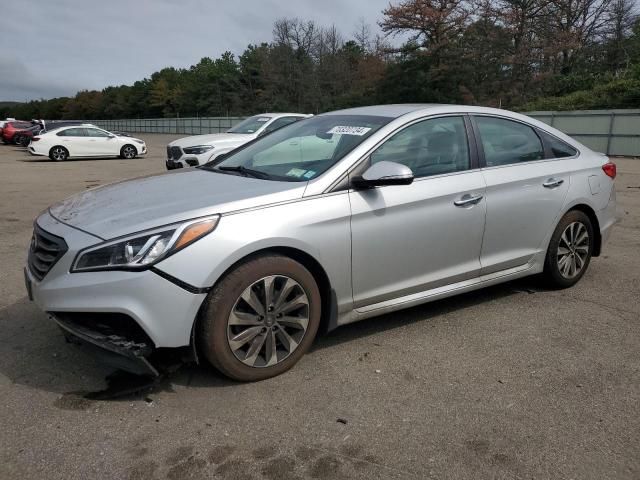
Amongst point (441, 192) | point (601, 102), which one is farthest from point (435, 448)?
point (601, 102)

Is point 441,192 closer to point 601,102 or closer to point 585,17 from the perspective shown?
point 601,102

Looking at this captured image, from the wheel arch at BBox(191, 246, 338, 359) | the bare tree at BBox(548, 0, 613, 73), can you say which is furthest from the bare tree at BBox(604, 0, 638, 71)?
the wheel arch at BBox(191, 246, 338, 359)

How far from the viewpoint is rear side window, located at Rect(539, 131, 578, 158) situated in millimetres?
4668

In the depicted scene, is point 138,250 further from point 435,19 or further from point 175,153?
point 435,19

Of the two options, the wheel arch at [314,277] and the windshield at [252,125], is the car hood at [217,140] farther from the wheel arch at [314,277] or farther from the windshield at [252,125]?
the wheel arch at [314,277]

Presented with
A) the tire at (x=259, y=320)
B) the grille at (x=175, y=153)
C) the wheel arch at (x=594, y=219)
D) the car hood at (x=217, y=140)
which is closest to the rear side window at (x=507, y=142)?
the wheel arch at (x=594, y=219)

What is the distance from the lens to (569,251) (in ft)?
15.6

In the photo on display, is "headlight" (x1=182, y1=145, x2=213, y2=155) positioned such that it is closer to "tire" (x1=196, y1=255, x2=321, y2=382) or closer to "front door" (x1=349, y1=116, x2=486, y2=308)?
"front door" (x1=349, y1=116, x2=486, y2=308)

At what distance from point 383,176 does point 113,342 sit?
1.79m

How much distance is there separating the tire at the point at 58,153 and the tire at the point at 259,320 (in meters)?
21.1

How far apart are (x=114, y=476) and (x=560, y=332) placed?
3.05 metres

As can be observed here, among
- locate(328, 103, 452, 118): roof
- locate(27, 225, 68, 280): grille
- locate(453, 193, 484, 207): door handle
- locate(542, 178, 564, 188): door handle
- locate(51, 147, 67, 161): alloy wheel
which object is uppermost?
locate(328, 103, 452, 118): roof

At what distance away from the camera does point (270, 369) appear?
128 inches

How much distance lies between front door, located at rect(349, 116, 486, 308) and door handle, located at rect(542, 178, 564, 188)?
726 millimetres
